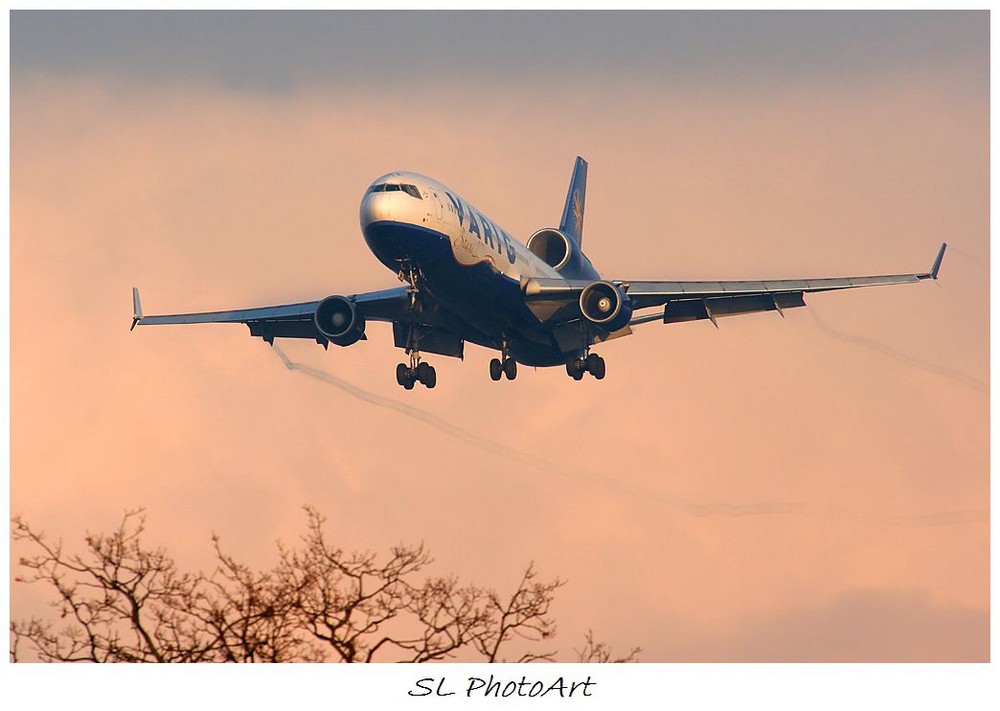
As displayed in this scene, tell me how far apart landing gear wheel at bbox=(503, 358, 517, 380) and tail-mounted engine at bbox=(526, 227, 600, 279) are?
14.9ft

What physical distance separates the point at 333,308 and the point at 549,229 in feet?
32.7

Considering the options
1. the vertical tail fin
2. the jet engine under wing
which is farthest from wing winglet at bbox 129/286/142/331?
the vertical tail fin

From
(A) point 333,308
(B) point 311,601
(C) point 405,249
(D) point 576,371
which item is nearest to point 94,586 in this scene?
(B) point 311,601

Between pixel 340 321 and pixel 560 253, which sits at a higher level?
pixel 560 253

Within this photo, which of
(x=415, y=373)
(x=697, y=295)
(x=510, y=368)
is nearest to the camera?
(x=697, y=295)

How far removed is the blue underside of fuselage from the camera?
160ft

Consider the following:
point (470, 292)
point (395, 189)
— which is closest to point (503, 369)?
point (470, 292)

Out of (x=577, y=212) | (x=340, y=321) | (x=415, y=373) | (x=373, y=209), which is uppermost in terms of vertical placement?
(x=577, y=212)

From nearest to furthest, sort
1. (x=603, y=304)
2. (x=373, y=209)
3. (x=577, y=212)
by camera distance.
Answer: (x=373, y=209)
(x=603, y=304)
(x=577, y=212)

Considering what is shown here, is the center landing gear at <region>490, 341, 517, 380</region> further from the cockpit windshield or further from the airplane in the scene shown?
the cockpit windshield

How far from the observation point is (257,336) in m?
61.2

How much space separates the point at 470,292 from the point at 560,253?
1035cm

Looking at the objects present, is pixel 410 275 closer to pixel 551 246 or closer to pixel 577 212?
pixel 551 246

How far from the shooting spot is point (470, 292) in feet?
168
